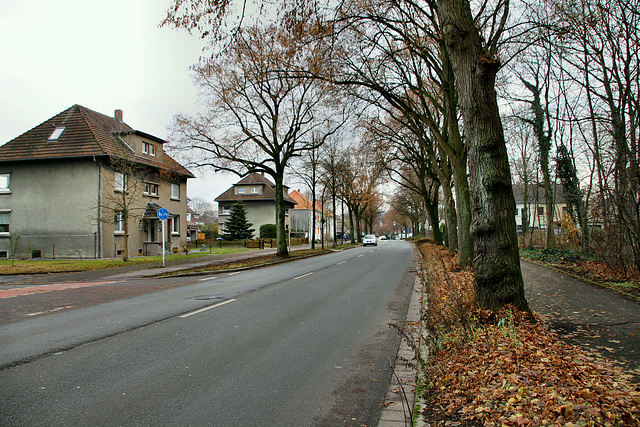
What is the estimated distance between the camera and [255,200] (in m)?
56.9

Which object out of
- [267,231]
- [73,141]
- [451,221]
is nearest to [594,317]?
[451,221]

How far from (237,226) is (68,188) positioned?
2616 cm

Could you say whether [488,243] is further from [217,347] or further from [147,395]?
[147,395]

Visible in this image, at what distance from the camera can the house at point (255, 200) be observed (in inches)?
2240

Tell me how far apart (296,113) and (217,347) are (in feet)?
73.4

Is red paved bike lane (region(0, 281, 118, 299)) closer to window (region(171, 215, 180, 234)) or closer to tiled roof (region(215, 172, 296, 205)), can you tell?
window (region(171, 215, 180, 234))

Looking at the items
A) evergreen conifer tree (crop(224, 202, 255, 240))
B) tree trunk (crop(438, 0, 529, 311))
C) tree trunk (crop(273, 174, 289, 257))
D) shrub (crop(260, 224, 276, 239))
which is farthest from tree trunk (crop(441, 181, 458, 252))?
shrub (crop(260, 224, 276, 239))

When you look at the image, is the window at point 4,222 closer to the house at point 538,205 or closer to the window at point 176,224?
the window at point 176,224

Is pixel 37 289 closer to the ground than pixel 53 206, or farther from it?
closer to the ground

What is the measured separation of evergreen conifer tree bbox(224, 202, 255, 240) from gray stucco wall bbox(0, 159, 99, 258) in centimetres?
2567

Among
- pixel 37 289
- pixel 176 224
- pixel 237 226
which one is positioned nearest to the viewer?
pixel 37 289

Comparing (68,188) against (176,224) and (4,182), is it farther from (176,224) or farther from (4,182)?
(176,224)

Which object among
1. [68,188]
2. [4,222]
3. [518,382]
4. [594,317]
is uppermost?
[68,188]

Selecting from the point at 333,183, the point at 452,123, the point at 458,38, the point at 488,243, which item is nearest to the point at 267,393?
the point at 488,243
